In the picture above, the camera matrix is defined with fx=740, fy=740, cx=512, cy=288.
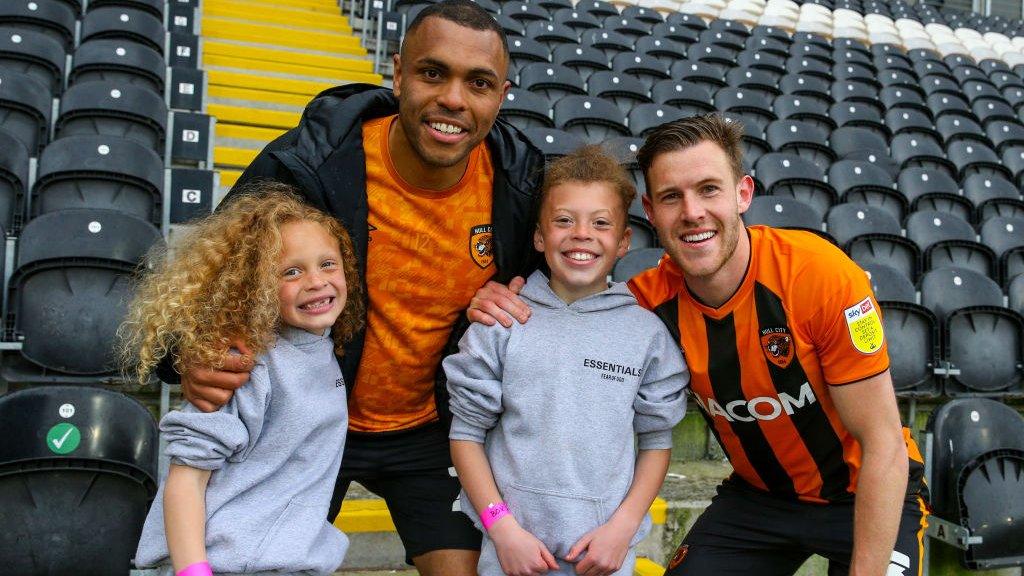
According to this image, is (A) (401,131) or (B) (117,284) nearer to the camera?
(A) (401,131)

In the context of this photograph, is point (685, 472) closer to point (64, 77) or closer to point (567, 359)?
point (567, 359)

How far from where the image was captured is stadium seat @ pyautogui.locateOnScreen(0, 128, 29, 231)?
11.5ft

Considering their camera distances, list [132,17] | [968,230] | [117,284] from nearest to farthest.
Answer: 1. [117,284]
2. [968,230]
3. [132,17]

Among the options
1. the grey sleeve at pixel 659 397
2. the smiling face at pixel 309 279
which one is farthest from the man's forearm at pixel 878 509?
the smiling face at pixel 309 279

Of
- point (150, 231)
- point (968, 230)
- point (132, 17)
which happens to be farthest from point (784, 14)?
point (150, 231)

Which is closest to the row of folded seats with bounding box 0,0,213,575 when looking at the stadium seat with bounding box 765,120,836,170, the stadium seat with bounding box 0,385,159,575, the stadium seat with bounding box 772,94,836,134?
the stadium seat with bounding box 0,385,159,575

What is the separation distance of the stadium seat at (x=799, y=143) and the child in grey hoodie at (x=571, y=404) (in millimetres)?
5037

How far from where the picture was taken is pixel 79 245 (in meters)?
2.99

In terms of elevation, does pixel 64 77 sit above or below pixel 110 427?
above

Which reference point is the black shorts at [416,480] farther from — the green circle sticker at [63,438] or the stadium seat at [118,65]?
the stadium seat at [118,65]

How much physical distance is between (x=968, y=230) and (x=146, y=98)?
5418 millimetres

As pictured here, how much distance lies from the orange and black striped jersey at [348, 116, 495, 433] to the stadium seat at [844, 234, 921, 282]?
330 centimetres

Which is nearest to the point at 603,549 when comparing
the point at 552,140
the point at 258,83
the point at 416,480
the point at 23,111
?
the point at 416,480

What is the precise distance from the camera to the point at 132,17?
231 inches
